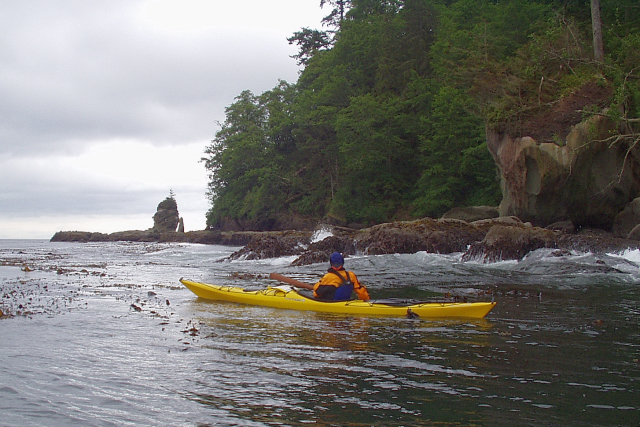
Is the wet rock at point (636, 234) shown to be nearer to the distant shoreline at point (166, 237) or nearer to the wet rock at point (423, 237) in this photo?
the wet rock at point (423, 237)

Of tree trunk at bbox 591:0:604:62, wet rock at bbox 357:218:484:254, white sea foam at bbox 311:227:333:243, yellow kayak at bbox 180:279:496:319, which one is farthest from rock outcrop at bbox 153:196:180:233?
yellow kayak at bbox 180:279:496:319

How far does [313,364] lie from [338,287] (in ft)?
11.4

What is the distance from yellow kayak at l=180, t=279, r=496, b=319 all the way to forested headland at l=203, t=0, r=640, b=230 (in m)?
12.4

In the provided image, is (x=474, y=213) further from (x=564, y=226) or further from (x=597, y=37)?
(x=597, y=37)

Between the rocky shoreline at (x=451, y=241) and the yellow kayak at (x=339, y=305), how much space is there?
824cm

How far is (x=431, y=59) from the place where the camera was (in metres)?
36.0

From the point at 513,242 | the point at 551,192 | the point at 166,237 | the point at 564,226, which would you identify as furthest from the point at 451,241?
the point at 166,237

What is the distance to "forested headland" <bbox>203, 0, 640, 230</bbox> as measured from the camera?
22.0 m

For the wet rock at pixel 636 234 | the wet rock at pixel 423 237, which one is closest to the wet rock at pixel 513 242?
the wet rock at pixel 423 237

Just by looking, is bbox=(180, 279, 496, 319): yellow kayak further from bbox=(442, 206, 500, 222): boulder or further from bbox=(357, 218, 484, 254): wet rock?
bbox=(442, 206, 500, 222): boulder

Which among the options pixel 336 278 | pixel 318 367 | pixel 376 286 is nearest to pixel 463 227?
pixel 376 286

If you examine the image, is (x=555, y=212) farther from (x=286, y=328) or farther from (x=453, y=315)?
(x=286, y=328)

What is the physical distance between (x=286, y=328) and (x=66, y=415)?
12.0ft

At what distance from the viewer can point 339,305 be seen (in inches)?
332
